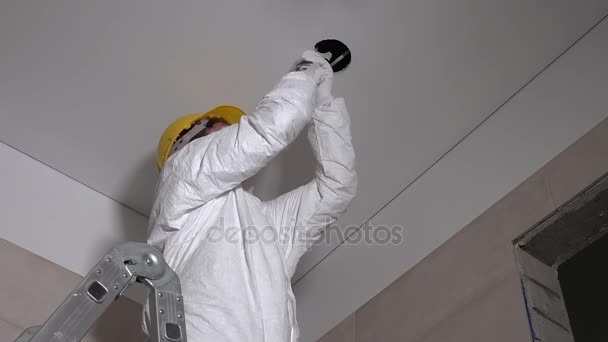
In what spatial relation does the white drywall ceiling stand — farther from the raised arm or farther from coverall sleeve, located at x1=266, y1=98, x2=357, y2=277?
the raised arm

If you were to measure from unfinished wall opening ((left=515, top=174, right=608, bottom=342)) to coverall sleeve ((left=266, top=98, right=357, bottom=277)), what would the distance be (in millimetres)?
389

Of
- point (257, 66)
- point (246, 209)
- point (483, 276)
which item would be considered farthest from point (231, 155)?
point (483, 276)

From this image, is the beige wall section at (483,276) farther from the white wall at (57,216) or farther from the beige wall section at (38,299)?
the white wall at (57,216)

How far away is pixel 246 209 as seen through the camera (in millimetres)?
1413

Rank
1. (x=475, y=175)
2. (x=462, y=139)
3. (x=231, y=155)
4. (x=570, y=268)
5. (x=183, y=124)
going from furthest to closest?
(x=462, y=139)
(x=475, y=175)
(x=183, y=124)
(x=570, y=268)
(x=231, y=155)

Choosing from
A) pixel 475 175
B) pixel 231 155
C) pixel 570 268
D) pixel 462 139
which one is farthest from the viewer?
pixel 462 139

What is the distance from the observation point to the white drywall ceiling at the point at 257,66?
5.63 ft

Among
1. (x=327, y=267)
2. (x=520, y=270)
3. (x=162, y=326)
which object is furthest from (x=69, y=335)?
(x=327, y=267)

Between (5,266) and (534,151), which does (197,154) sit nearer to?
(5,266)

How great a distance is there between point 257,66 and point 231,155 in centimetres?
51

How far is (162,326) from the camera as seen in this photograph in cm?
91

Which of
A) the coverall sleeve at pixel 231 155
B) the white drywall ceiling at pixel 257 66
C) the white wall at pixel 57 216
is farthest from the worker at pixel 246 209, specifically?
the white wall at pixel 57 216

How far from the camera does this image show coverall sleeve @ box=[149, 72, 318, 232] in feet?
4.42

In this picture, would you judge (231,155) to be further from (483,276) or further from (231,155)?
(483,276)
